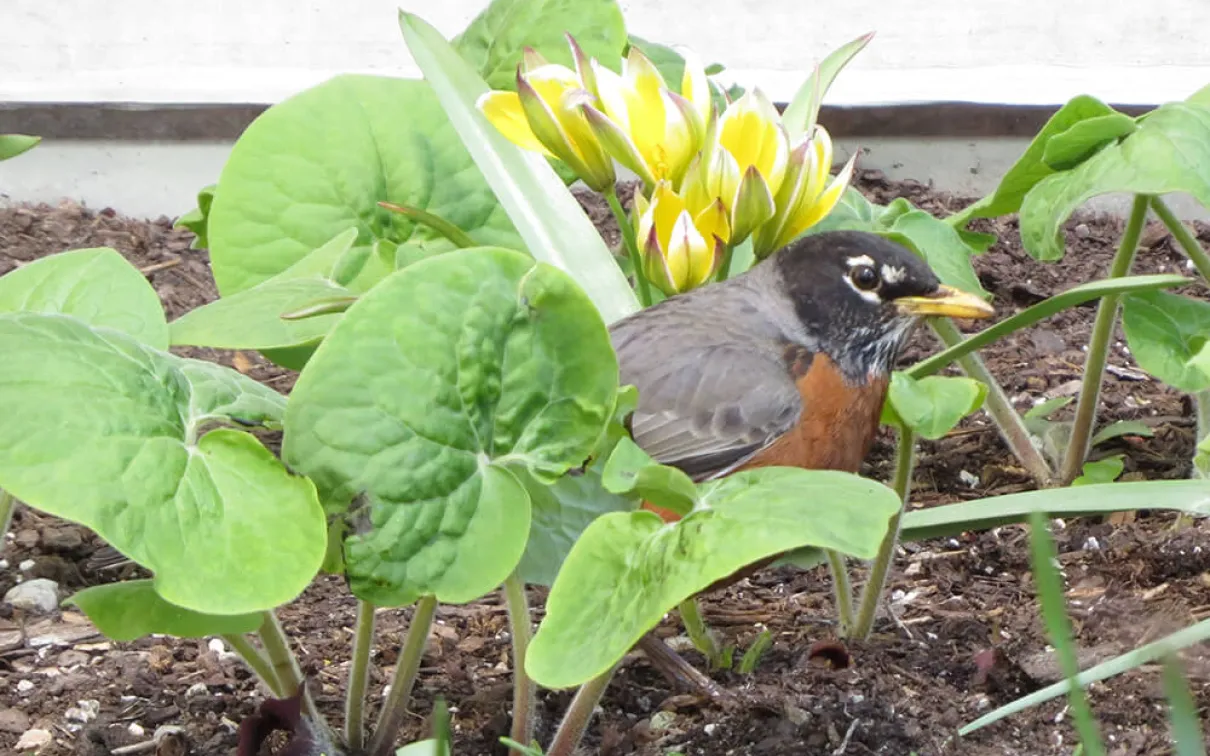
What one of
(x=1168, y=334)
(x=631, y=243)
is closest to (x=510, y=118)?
(x=631, y=243)

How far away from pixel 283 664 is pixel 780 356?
0.82m

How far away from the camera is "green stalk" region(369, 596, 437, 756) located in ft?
4.89

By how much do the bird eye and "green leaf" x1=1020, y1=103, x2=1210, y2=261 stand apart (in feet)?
0.70

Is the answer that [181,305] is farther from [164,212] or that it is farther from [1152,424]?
[1152,424]

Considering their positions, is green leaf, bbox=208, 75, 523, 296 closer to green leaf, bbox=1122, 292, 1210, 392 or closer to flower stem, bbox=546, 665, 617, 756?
flower stem, bbox=546, 665, 617, 756

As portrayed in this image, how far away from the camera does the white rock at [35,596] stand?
82.7 inches

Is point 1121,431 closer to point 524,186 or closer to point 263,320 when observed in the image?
point 524,186

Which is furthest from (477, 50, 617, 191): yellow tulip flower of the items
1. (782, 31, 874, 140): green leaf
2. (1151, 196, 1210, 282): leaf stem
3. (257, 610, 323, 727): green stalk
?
(1151, 196, 1210, 282): leaf stem

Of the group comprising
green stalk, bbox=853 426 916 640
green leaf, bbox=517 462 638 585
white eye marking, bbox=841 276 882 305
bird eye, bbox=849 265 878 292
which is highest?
green leaf, bbox=517 462 638 585

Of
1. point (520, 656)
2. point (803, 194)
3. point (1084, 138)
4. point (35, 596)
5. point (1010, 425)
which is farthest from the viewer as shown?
point (1010, 425)

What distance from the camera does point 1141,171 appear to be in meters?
1.83

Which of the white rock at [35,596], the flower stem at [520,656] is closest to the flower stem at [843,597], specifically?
the flower stem at [520,656]

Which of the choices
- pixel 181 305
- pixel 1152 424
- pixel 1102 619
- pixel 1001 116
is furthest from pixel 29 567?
pixel 1001 116

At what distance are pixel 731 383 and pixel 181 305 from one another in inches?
64.7
